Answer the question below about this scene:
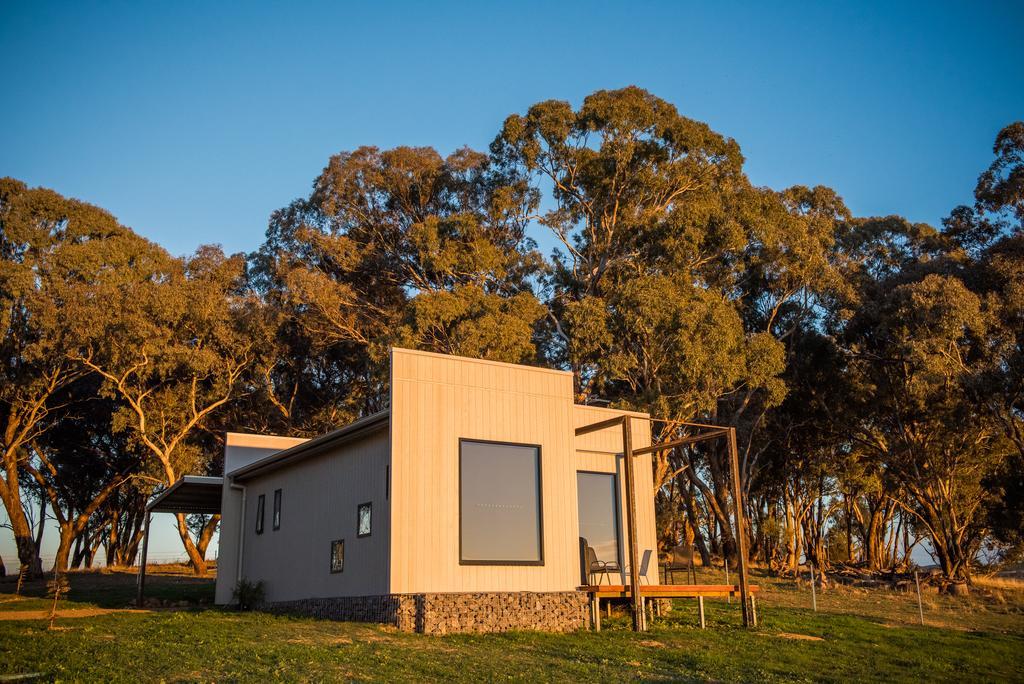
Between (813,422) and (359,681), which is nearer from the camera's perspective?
(359,681)

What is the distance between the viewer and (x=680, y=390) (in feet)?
78.9

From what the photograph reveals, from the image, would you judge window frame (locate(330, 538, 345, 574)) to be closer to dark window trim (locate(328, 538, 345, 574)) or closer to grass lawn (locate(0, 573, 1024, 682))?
dark window trim (locate(328, 538, 345, 574))

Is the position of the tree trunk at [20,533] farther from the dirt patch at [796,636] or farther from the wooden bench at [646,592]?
the dirt patch at [796,636]

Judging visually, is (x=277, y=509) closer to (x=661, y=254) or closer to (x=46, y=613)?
(x=46, y=613)

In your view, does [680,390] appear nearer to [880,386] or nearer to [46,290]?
[880,386]

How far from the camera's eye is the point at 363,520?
48.9 feet

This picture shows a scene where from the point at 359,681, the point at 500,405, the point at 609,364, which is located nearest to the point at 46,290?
the point at 609,364

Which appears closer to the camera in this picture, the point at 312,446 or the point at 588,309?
the point at 312,446

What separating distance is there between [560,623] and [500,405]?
11.7ft

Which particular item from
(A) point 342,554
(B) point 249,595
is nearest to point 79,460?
(B) point 249,595

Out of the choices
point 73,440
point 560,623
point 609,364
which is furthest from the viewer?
point 73,440

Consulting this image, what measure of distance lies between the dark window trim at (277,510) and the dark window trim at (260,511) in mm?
753

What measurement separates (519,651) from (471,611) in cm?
184

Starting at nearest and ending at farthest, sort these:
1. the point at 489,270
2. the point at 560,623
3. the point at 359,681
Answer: the point at 359,681
the point at 560,623
the point at 489,270
